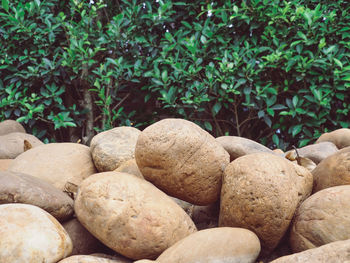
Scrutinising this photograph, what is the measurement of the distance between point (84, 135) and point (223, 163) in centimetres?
285

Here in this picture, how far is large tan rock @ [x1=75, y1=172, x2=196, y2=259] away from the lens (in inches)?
81.0

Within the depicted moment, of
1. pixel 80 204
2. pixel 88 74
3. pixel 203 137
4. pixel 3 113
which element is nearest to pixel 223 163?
pixel 203 137

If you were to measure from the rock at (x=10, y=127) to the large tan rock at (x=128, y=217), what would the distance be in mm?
2517

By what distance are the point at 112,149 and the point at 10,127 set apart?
2.03 meters

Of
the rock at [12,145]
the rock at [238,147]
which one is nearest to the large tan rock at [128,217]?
the rock at [238,147]

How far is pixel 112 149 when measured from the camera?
2918 mm

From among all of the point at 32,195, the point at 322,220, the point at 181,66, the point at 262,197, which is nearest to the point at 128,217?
the point at 32,195

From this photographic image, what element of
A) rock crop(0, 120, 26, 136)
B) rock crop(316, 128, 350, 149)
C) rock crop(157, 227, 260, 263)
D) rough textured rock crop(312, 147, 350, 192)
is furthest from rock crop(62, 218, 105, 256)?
rock crop(316, 128, 350, 149)

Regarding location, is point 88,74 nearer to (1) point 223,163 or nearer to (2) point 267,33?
(2) point 267,33

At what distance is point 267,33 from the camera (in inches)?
163

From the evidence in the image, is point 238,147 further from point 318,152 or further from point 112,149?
point 112,149

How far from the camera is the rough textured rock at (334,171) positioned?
230 centimetres

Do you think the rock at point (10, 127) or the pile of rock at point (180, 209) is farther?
the rock at point (10, 127)

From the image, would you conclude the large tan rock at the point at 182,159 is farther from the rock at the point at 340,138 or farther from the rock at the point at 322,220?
the rock at the point at 340,138
